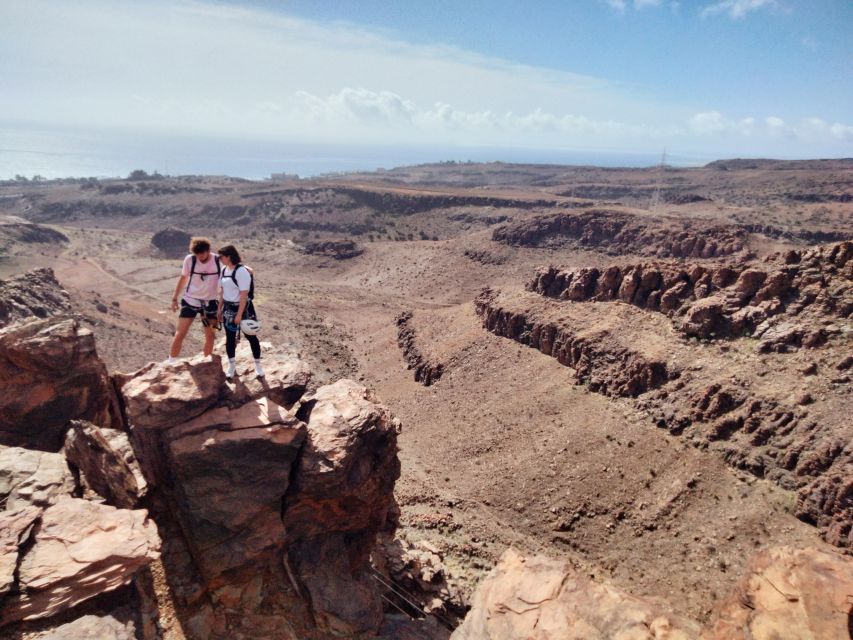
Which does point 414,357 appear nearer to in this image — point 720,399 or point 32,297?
point 720,399

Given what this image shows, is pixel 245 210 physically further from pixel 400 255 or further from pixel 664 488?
pixel 664 488

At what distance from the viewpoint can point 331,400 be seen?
1455 centimetres

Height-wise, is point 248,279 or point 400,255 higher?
point 248,279

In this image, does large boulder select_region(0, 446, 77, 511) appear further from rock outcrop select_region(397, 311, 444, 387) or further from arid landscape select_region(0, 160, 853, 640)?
rock outcrop select_region(397, 311, 444, 387)

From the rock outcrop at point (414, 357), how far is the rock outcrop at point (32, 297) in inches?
1078

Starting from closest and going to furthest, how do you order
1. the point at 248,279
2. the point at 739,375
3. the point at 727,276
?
the point at 248,279 → the point at 739,375 → the point at 727,276

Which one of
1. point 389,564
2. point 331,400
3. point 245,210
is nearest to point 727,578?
point 389,564

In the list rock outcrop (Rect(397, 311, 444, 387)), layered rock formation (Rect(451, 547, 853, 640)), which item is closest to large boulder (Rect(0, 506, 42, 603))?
layered rock formation (Rect(451, 547, 853, 640))

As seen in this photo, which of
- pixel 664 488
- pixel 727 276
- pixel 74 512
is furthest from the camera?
pixel 727 276

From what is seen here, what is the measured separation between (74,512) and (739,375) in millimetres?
26759

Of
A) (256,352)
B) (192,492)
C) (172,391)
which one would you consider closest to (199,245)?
(256,352)

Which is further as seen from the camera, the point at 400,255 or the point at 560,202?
the point at 560,202

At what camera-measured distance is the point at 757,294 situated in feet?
95.2

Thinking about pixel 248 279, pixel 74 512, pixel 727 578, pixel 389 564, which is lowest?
pixel 727 578
